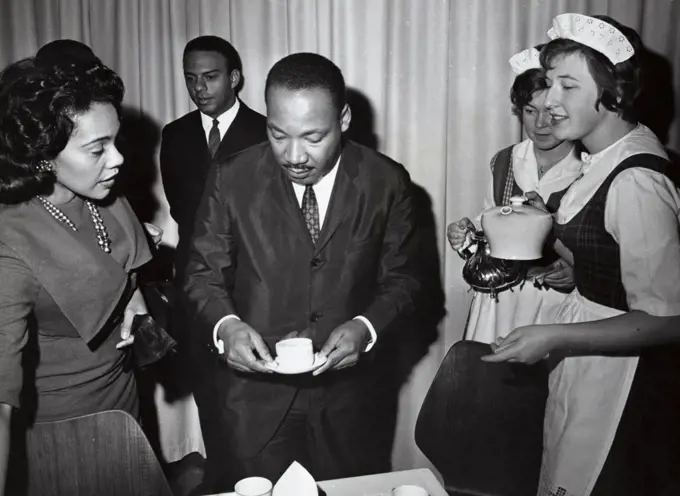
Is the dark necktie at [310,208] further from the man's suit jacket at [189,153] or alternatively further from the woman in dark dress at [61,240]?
the man's suit jacket at [189,153]

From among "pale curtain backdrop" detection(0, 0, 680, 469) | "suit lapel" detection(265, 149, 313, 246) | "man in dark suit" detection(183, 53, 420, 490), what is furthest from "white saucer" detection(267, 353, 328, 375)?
"pale curtain backdrop" detection(0, 0, 680, 469)

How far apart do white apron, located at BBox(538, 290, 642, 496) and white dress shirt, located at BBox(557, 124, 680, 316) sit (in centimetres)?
17

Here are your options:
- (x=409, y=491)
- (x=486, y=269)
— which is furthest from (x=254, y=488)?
(x=486, y=269)

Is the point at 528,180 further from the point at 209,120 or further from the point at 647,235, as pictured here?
the point at 209,120

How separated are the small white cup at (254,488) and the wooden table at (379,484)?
17 centimetres

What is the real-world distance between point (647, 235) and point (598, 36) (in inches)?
23.2

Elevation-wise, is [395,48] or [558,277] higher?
[395,48]

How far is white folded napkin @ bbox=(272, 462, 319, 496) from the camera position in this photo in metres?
1.09

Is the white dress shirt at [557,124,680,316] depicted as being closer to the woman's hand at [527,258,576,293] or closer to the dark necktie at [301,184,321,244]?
the woman's hand at [527,258,576,293]

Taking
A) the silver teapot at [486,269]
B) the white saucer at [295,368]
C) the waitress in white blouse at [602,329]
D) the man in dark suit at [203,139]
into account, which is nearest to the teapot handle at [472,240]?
the silver teapot at [486,269]

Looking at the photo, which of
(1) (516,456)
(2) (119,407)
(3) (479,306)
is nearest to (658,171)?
(1) (516,456)

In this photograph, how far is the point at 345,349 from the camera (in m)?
1.78

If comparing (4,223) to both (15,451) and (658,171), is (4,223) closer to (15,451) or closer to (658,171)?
(15,451)

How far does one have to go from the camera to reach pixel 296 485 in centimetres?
110
